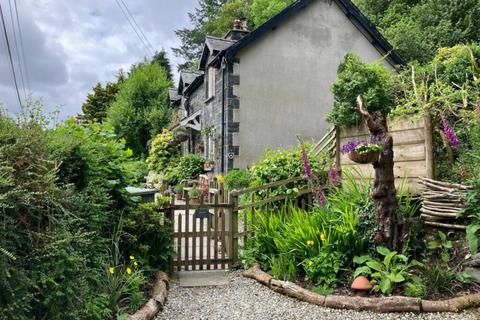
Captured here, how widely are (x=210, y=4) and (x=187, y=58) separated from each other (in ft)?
18.7

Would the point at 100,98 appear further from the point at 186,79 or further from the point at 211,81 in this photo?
the point at 211,81

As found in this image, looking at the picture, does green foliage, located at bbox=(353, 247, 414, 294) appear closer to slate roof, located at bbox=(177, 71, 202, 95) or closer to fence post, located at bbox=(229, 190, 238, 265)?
fence post, located at bbox=(229, 190, 238, 265)

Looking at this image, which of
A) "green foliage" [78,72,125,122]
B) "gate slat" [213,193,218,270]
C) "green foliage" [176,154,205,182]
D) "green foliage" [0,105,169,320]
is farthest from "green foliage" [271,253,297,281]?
"green foliage" [78,72,125,122]

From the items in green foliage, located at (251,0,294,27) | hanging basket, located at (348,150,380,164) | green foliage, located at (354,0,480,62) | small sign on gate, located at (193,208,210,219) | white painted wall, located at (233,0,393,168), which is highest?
green foliage, located at (251,0,294,27)

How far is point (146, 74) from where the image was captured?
25.2 metres

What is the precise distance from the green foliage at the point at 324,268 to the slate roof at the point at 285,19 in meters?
7.89

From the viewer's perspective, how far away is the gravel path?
3726 mm

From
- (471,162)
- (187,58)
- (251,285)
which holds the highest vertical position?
(187,58)

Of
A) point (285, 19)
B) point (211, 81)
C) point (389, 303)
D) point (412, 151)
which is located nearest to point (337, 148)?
point (412, 151)

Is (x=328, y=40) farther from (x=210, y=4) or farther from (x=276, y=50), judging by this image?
(x=210, y=4)

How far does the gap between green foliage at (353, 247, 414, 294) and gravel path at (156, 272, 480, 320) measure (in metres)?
0.39

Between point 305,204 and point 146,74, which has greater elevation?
point 146,74

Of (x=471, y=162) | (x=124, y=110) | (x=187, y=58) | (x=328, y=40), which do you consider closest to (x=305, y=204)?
(x=471, y=162)

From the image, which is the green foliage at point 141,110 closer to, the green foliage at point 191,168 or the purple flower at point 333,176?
the green foliage at point 191,168
